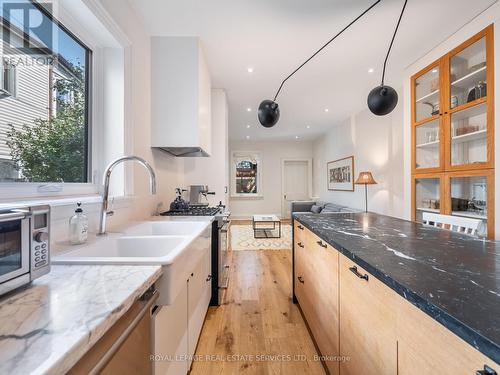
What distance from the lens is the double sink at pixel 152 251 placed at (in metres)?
0.82

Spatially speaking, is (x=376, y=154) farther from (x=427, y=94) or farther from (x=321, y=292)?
(x=321, y=292)

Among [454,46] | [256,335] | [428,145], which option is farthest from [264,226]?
[454,46]

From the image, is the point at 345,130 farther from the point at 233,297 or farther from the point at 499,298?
the point at 499,298

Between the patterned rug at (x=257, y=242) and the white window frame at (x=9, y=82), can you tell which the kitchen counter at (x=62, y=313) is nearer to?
the white window frame at (x=9, y=82)

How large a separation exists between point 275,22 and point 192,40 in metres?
0.81

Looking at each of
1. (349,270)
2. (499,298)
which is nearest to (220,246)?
(349,270)

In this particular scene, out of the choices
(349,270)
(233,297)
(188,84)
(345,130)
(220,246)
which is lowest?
(233,297)

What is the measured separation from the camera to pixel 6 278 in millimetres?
558

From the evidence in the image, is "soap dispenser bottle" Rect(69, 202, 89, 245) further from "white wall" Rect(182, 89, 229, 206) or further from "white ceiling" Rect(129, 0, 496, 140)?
"white wall" Rect(182, 89, 229, 206)

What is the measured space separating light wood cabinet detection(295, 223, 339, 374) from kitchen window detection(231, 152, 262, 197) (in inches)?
234

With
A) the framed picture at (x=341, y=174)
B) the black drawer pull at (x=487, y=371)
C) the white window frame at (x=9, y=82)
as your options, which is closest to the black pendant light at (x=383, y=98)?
the black drawer pull at (x=487, y=371)

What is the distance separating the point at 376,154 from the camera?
4.34 meters

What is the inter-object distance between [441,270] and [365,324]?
0.35 meters

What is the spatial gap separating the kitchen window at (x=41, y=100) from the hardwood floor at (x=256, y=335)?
4.85 ft
